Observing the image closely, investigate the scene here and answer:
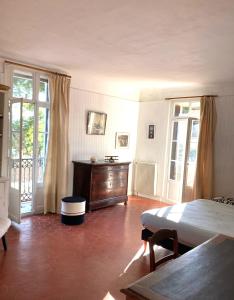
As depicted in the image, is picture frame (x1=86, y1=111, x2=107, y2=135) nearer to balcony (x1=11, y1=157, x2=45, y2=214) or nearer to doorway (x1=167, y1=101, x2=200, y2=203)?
balcony (x1=11, y1=157, x2=45, y2=214)

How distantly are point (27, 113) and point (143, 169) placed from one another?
10.2 ft

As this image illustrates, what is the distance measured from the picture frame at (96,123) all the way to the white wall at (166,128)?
1.22 m

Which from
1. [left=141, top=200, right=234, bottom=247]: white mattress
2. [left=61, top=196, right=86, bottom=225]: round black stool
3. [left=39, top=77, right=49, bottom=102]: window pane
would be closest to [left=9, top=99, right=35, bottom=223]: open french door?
[left=39, top=77, right=49, bottom=102]: window pane

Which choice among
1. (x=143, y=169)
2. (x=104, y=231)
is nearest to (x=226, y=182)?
(x=143, y=169)

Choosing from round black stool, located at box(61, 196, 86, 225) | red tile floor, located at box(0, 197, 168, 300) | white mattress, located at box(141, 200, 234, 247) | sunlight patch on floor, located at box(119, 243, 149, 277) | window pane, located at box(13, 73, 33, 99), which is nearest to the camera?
red tile floor, located at box(0, 197, 168, 300)

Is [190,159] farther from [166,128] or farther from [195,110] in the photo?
[195,110]

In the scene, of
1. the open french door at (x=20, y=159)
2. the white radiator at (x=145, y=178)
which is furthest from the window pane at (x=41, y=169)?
the white radiator at (x=145, y=178)

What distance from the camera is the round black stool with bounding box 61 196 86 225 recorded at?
13.9 ft

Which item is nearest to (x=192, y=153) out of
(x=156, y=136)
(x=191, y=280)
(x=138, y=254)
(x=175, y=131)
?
(x=175, y=131)

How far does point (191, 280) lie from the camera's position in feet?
4.63

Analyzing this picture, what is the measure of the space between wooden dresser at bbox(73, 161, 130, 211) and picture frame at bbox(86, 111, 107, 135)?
764 mm

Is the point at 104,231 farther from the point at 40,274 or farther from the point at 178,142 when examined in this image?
the point at 178,142

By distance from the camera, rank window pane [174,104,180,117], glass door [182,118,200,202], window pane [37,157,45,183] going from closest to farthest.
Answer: window pane [37,157,45,183]
glass door [182,118,200,202]
window pane [174,104,180,117]

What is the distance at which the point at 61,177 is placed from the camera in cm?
479
